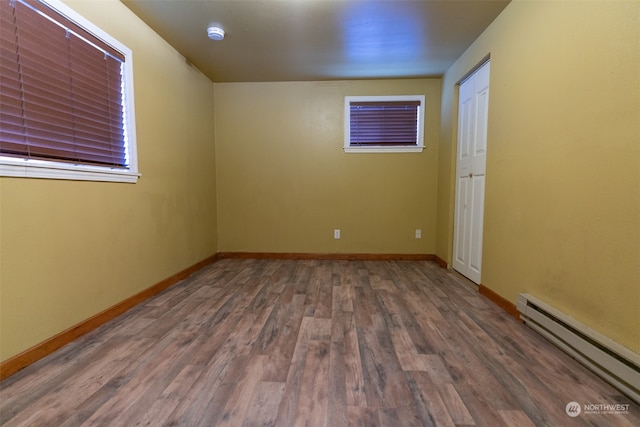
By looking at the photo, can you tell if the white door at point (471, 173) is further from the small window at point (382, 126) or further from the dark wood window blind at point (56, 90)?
the dark wood window blind at point (56, 90)

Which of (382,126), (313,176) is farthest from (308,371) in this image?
(382,126)

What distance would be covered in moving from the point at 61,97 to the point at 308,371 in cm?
214

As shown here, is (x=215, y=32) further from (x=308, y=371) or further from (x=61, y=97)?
(x=308, y=371)

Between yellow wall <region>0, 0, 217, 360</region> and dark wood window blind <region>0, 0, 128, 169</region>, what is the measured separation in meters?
0.17

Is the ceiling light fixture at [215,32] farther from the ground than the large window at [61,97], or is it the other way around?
the ceiling light fixture at [215,32]

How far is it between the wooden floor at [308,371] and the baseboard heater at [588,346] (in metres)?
0.05

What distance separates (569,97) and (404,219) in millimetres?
2258

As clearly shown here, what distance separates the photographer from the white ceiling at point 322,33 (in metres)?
2.08

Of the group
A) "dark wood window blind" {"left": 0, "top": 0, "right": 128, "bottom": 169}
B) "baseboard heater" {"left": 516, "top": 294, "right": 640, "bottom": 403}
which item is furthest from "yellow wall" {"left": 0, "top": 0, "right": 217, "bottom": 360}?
"baseboard heater" {"left": 516, "top": 294, "right": 640, "bottom": 403}

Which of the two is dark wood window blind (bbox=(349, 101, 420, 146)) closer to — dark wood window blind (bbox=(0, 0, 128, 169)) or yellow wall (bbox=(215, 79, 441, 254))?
yellow wall (bbox=(215, 79, 441, 254))

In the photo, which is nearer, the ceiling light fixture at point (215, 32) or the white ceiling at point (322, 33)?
the white ceiling at point (322, 33)

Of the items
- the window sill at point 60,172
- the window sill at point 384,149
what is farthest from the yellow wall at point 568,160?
the window sill at point 60,172

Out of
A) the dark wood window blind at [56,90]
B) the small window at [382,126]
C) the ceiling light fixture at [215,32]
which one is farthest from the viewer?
the small window at [382,126]

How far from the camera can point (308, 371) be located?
137 cm
